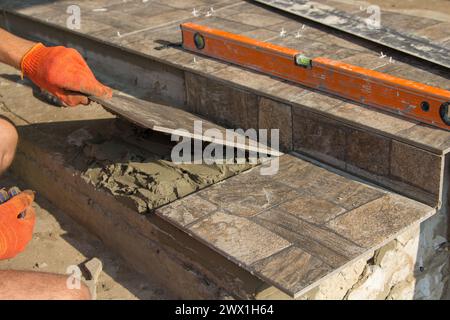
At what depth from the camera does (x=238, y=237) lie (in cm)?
522

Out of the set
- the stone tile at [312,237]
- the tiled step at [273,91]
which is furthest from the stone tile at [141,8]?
the stone tile at [312,237]

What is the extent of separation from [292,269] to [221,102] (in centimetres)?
233

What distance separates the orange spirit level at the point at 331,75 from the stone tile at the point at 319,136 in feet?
1.10

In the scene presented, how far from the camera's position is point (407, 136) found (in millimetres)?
5383

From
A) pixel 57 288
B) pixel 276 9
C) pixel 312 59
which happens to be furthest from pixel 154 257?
pixel 276 9

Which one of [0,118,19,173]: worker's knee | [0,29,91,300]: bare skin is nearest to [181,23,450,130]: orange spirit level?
[0,118,19,173]: worker's knee

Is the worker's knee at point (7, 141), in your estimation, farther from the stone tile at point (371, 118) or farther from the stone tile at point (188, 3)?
the stone tile at point (371, 118)

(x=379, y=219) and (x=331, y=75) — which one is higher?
(x=331, y=75)

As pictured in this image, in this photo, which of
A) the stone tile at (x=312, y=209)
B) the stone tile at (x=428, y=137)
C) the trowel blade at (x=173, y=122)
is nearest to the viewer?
the stone tile at (x=428, y=137)

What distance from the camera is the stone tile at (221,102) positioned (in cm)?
645

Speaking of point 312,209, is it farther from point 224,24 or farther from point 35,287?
point 224,24

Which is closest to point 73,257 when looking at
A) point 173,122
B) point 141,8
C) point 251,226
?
point 173,122

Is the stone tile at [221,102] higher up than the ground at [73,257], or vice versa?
the stone tile at [221,102]

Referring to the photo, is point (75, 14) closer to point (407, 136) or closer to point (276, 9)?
point (276, 9)
